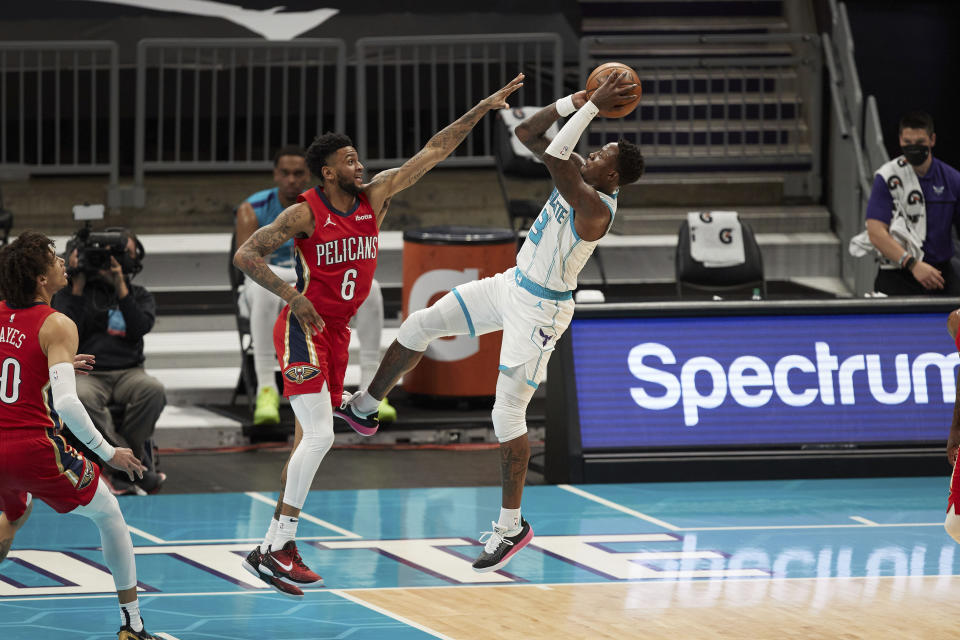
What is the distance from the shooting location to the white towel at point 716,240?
10641 millimetres

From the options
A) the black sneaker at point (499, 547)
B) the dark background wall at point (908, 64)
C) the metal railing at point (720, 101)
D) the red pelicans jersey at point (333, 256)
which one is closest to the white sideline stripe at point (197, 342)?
the metal railing at point (720, 101)

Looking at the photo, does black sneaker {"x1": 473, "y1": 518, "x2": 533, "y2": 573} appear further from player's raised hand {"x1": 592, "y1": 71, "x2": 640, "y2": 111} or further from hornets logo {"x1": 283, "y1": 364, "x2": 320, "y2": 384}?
player's raised hand {"x1": 592, "y1": 71, "x2": 640, "y2": 111}

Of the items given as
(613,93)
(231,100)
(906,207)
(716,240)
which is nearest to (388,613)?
(613,93)

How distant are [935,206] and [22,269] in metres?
6.62

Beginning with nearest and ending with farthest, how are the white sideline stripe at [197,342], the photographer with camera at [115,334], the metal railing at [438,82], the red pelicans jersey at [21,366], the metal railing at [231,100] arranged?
the red pelicans jersey at [21,366] → the photographer with camera at [115,334] → the white sideline stripe at [197,342] → the metal railing at [231,100] → the metal railing at [438,82]

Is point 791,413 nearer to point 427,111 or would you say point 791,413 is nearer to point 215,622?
point 215,622

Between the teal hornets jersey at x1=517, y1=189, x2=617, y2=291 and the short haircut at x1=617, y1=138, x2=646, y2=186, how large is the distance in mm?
134

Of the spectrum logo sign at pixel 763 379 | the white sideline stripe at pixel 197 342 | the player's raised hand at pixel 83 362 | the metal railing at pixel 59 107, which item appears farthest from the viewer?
the metal railing at pixel 59 107

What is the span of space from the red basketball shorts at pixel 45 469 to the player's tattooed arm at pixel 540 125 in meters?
2.36

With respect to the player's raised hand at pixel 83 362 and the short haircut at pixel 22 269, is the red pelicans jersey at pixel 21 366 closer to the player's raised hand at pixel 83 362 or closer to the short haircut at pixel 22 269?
the short haircut at pixel 22 269

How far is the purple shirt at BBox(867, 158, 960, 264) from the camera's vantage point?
32.3 ft

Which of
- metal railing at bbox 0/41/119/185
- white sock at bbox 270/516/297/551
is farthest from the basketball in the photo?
metal railing at bbox 0/41/119/185

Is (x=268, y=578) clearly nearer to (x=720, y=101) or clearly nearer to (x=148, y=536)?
(x=148, y=536)

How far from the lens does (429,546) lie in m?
7.62
